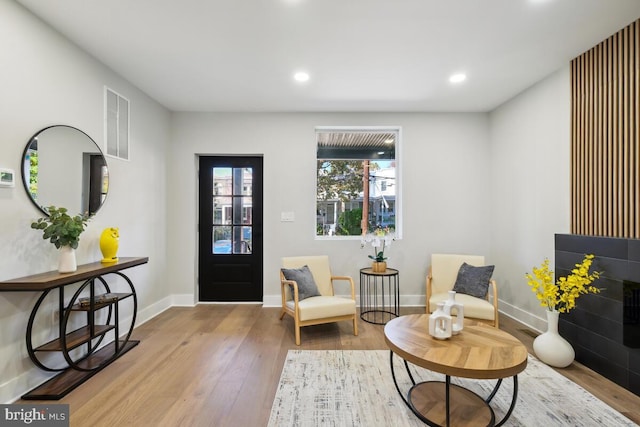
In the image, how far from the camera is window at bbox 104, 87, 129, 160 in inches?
119

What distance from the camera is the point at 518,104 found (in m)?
3.67

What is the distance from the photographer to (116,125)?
3.17 metres

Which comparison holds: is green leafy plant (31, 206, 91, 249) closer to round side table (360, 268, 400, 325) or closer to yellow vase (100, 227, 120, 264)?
yellow vase (100, 227, 120, 264)

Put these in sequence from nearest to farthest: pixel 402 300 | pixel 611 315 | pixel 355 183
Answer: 1. pixel 611 315
2. pixel 402 300
3. pixel 355 183

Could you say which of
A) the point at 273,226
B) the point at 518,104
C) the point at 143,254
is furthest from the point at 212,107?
the point at 518,104

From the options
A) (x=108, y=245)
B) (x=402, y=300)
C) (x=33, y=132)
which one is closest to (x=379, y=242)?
(x=402, y=300)

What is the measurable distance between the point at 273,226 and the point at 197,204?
1.17 meters

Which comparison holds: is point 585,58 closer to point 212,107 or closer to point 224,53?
point 224,53

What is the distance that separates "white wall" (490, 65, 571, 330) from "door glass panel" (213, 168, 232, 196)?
3828mm

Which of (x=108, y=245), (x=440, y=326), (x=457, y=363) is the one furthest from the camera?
(x=108, y=245)

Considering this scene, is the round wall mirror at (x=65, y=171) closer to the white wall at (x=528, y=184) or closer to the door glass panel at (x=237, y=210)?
the door glass panel at (x=237, y=210)

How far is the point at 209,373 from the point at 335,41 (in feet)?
9.87

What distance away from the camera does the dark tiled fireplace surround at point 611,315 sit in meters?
2.23

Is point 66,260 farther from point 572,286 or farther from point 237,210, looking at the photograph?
point 572,286
